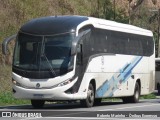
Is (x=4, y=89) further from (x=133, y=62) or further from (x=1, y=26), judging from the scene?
(x=133, y=62)

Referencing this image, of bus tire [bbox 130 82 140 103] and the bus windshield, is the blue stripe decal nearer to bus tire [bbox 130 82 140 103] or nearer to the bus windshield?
bus tire [bbox 130 82 140 103]

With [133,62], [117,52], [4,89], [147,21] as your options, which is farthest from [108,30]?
[147,21]

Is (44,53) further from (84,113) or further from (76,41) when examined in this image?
(84,113)

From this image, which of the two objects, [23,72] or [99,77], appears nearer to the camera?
[23,72]

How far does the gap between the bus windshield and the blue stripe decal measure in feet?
10.7

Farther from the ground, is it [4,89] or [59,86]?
[59,86]

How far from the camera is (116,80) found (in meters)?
29.6

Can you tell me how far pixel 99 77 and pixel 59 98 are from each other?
3.45 meters

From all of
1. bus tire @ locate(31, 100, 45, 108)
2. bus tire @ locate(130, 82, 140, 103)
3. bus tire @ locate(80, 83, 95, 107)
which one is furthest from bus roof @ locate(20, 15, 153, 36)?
bus tire @ locate(130, 82, 140, 103)

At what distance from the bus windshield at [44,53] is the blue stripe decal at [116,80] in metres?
3.27

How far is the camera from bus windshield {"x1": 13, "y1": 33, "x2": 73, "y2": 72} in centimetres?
2462

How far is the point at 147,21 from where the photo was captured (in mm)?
69188

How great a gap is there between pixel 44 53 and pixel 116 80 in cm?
570

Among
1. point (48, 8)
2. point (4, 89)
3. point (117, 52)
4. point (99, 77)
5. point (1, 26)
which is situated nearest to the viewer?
point (99, 77)
